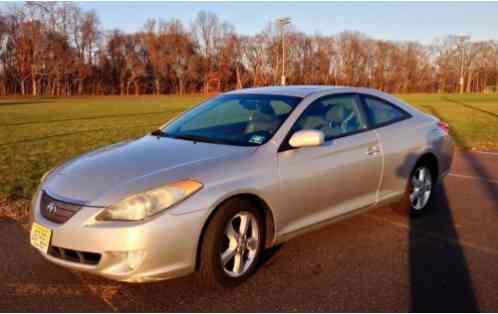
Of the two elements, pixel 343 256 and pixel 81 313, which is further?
pixel 343 256

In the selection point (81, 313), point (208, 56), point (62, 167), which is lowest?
point (81, 313)

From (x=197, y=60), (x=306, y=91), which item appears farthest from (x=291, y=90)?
(x=197, y=60)

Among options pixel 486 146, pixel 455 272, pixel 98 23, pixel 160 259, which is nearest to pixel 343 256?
pixel 455 272

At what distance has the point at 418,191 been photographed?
560 centimetres

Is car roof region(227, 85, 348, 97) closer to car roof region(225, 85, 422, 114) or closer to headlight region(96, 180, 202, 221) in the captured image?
car roof region(225, 85, 422, 114)

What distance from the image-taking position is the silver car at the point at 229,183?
3301 mm

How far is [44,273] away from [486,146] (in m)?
10.8

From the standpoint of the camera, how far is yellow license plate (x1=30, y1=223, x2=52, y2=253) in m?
3.45

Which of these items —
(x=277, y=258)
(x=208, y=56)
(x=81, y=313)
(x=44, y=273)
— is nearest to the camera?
(x=81, y=313)

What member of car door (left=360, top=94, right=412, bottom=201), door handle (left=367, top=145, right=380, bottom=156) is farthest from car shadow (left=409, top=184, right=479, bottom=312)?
door handle (left=367, top=145, right=380, bottom=156)

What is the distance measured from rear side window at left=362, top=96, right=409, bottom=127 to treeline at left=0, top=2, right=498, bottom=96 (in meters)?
86.2

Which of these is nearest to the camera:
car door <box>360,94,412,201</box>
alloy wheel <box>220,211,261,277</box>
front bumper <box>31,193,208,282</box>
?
front bumper <box>31,193,208,282</box>

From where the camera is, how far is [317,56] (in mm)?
103938

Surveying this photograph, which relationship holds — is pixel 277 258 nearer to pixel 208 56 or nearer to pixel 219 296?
pixel 219 296
